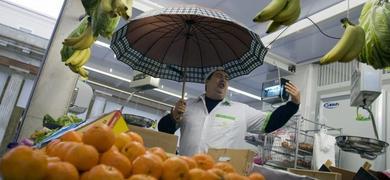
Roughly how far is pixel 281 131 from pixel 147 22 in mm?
2972

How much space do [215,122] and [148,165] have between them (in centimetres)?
164

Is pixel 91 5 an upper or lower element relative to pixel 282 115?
upper

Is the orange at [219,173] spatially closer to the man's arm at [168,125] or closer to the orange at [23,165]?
the orange at [23,165]

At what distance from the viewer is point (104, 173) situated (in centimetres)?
72

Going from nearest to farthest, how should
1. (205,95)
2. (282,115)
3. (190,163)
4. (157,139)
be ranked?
(190,163), (157,139), (282,115), (205,95)

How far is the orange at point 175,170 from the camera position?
819 mm

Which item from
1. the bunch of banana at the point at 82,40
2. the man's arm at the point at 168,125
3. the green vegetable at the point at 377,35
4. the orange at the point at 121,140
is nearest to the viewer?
the orange at the point at 121,140

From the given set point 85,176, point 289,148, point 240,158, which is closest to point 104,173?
point 85,176

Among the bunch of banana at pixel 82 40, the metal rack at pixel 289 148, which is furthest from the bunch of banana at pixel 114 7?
the metal rack at pixel 289 148

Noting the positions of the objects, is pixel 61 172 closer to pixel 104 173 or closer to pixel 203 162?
pixel 104 173

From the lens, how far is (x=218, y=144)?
7.79 ft

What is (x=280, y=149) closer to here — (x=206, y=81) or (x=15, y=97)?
(x=206, y=81)

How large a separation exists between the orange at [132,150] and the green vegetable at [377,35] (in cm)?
91

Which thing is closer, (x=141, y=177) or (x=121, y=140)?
(x=141, y=177)
